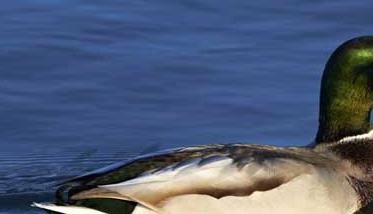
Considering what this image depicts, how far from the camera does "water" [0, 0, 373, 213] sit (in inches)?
309

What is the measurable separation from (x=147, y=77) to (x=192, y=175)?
2.36m

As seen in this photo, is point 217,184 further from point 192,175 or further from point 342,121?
point 342,121

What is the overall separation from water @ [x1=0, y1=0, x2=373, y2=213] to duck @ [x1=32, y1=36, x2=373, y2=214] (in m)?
0.80

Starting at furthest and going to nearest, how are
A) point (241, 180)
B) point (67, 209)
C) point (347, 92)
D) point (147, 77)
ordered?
1. point (147, 77)
2. point (347, 92)
3. point (241, 180)
4. point (67, 209)

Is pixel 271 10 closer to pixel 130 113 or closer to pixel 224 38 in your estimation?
pixel 224 38

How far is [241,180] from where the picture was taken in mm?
6398

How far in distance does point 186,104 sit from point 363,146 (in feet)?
5.16

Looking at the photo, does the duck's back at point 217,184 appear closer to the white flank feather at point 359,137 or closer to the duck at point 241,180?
the duck at point 241,180

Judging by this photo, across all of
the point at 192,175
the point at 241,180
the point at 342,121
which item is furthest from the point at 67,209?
the point at 342,121

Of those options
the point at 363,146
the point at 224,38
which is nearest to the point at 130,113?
the point at 224,38

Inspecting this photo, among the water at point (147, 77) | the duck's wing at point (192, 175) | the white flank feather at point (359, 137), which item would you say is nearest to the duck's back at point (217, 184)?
the duck's wing at point (192, 175)

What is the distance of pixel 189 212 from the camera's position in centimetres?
638

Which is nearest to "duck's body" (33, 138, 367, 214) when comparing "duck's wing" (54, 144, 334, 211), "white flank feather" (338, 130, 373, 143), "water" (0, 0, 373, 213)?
"duck's wing" (54, 144, 334, 211)

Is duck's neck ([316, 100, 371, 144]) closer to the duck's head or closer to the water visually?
the duck's head
